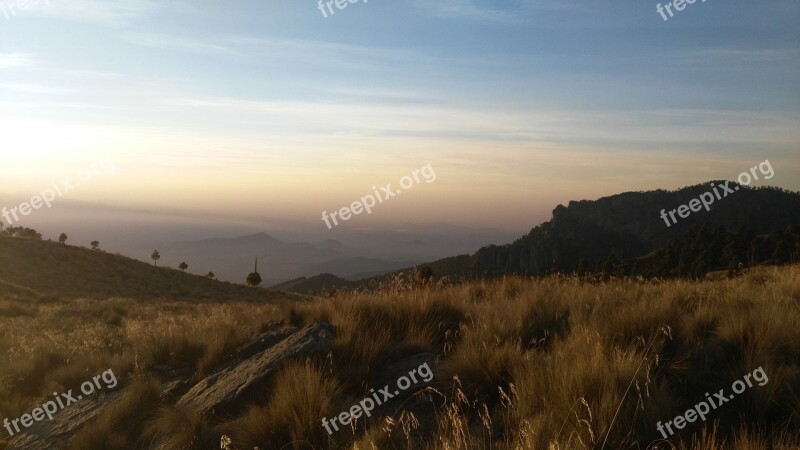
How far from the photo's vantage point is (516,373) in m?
4.79

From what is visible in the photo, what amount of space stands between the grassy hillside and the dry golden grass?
41.8 meters

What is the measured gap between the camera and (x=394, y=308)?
7.79 meters

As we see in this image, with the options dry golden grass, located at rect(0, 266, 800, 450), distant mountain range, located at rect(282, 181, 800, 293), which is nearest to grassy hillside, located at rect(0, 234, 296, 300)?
distant mountain range, located at rect(282, 181, 800, 293)

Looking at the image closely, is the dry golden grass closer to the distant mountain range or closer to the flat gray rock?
the flat gray rock

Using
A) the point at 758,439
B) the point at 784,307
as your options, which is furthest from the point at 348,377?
the point at 784,307

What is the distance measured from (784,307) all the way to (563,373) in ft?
9.47

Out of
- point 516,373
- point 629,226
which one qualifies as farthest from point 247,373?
point 629,226

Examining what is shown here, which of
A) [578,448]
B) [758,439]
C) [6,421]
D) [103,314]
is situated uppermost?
[103,314]

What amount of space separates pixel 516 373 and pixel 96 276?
55.6 metres

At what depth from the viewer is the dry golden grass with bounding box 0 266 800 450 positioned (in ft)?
12.8

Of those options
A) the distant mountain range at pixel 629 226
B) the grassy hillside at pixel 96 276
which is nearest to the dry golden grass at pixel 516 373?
the grassy hillside at pixel 96 276

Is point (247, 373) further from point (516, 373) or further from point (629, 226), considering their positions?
point (629, 226)

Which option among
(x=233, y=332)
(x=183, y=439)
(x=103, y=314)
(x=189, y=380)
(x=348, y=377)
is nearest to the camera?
(x=183, y=439)

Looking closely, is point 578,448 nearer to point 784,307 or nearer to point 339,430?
point 339,430
